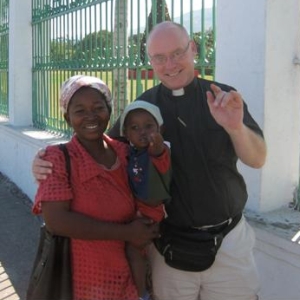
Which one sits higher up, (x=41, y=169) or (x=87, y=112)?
(x=87, y=112)

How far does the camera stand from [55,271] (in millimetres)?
2168

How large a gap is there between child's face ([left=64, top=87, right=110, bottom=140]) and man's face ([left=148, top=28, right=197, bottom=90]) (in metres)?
0.28

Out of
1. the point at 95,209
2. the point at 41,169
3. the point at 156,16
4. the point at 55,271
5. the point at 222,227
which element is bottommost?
the point at 55,271

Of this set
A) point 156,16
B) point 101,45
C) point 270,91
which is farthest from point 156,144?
point 101,45

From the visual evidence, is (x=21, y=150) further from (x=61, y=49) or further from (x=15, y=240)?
(x=15, y=240)

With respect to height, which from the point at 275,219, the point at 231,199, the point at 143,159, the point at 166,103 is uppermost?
the point at 166,103

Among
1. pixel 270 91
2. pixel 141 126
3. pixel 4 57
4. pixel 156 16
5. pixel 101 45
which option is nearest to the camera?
pixel 141 126

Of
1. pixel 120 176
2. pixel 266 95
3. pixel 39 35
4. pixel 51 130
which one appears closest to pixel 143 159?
pixel 120 176

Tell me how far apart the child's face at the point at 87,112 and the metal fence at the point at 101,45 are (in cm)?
150

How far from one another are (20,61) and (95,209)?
17.2 ft

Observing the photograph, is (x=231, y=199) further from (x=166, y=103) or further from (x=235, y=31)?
(x=235, y=31)

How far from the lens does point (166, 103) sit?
2.35 metres

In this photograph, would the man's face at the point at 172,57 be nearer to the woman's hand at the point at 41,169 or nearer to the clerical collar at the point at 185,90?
the clerical collar at the point at 185,90

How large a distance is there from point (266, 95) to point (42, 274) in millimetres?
1524
